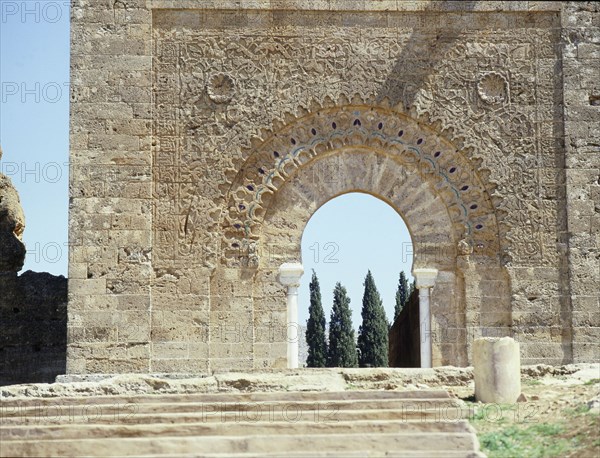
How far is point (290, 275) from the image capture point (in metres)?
14.2

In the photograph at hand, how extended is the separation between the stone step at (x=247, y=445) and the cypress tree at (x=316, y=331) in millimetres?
19079

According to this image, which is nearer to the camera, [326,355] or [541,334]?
[541,334]

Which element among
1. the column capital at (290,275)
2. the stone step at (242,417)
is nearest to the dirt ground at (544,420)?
the stone step at (242,417)

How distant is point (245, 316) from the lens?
1405 cm

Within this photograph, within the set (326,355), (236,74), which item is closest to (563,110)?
(236,74)

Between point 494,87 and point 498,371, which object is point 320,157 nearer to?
point 494,87

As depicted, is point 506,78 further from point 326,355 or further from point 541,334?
point 326,355

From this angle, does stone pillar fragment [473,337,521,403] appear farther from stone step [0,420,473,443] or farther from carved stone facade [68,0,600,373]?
carved stone facade [68,0,600,373]

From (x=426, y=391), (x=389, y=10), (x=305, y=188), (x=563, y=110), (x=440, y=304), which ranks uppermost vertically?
(x=389, y=10)

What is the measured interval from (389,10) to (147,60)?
3049mm

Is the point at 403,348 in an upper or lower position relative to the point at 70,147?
lower

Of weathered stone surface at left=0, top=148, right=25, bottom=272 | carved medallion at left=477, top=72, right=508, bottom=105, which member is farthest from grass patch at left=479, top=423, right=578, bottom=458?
weathered stone surface at left=0, top=148, right=25, bottom=272

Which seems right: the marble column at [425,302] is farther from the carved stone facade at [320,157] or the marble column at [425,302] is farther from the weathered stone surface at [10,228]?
Result: the weathered stone surface at [10,228]

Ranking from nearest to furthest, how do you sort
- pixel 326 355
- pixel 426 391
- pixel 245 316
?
1. pixel 426 391
2. pixel 245 316
3. pixel 326 355
